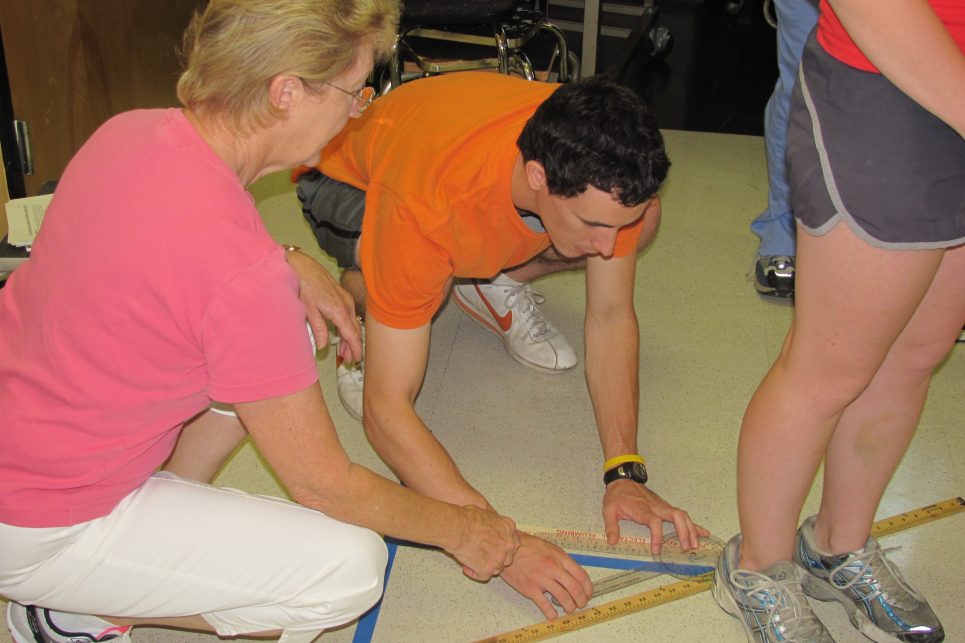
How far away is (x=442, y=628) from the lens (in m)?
1.84

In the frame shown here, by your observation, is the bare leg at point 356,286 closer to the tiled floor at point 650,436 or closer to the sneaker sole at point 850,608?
the tiled floor at point 650,436

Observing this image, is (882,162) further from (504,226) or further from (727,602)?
(727,602)

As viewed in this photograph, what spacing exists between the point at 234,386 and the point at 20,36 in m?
2.01

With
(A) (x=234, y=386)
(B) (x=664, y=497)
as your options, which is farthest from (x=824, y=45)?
(B) (x=664, y=497)

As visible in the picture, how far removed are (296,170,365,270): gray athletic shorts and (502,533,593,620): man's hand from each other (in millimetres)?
884

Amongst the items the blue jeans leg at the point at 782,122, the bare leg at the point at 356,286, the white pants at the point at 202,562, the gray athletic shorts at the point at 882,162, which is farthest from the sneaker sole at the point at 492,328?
the gray athletic shorts at the point at 882,162

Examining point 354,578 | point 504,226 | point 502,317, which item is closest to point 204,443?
point 354,578

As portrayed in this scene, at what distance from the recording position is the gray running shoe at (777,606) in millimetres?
1723

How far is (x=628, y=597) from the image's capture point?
189 centimetres

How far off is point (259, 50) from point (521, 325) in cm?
141

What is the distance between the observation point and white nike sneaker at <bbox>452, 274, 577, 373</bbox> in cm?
252

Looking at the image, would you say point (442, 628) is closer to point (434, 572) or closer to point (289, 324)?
point (434, 572)

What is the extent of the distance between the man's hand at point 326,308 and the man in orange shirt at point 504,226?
0.10 metres

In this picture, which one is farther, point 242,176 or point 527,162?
point 527,162
